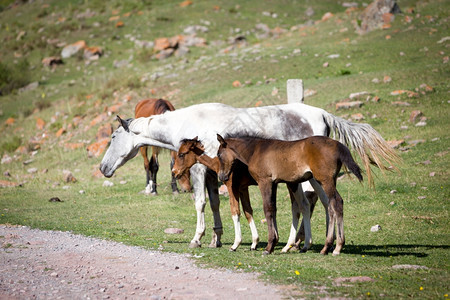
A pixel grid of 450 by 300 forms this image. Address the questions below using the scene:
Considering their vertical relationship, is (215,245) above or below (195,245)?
below

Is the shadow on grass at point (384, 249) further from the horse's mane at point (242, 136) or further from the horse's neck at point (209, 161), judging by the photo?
the horse's mane at point (242, 136)

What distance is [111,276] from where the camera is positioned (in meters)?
7.29

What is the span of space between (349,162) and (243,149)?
1822 millimetres

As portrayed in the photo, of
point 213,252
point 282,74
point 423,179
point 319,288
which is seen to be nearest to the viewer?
point 319,288

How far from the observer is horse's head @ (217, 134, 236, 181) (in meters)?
9.01

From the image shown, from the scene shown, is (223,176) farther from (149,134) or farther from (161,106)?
(161,106)

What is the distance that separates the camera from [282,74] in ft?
87.1

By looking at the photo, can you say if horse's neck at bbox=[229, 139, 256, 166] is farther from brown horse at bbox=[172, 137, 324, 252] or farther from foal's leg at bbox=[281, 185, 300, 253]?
foal's leg at bbox=[281, 185, 300, 253]

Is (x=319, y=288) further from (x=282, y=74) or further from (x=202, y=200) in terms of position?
(x=282, y=74)

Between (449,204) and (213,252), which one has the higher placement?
(213,252)

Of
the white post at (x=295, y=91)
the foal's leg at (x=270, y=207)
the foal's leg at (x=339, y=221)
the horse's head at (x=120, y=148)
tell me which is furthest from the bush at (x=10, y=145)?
the foal's leg at (x=339, y=221)

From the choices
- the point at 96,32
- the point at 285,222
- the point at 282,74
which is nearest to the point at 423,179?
the point at 285,222

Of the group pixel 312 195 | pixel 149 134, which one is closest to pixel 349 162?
pixel 312 195

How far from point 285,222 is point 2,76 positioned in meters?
29.9
